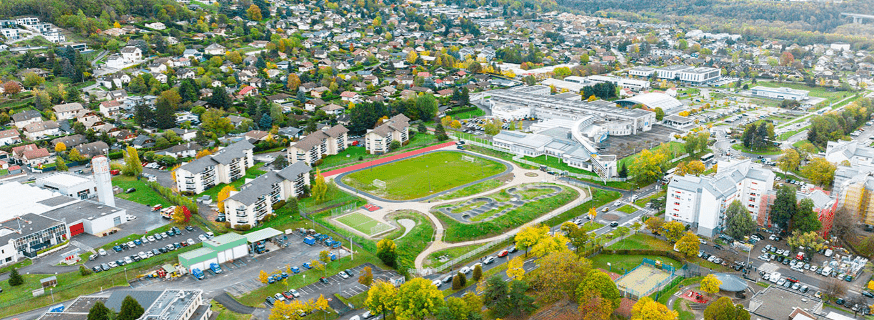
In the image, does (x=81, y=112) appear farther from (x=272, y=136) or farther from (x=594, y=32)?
(x=594, y=32)

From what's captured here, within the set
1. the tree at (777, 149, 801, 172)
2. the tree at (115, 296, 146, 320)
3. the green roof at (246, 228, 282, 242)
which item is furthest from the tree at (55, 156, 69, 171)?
the tree at (777, 149, 801, 172)

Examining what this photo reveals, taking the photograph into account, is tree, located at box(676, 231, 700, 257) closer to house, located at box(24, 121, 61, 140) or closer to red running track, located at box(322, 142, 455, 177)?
red running track, located at box(322, 142, 455, 177)

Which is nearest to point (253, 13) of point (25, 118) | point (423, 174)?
point (25, 118)

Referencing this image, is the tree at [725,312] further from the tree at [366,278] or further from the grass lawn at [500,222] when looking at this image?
the tree at [366,278]

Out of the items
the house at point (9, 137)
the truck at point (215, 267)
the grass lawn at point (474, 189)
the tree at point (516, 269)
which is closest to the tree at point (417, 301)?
the tree at point (516, 269)

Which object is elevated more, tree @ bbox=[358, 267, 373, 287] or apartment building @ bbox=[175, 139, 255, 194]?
apartment building @ bbox=[175, 139, 255, 194]

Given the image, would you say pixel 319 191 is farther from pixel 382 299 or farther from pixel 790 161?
pixel 790 161
